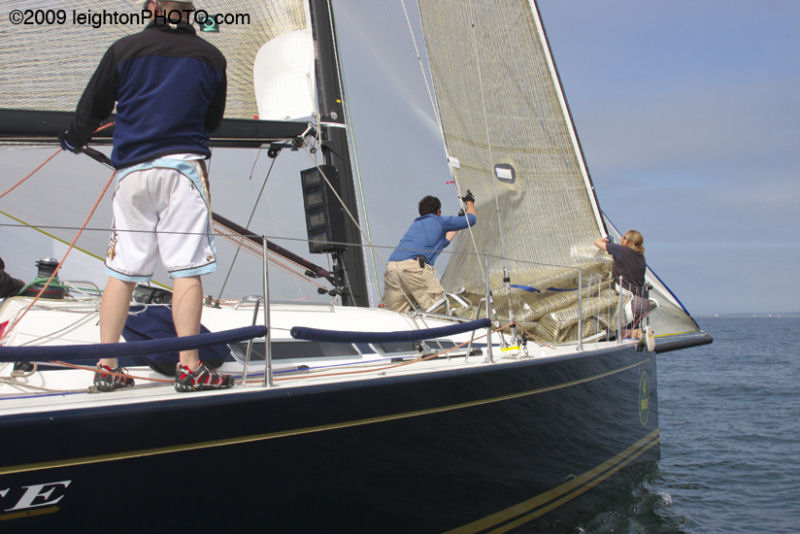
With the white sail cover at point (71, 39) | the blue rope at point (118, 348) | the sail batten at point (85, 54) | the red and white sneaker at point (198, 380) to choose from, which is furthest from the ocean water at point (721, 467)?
the white sail cover at point (71, 39)

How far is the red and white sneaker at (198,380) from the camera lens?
2162mm

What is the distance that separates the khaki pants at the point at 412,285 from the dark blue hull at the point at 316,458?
103cm

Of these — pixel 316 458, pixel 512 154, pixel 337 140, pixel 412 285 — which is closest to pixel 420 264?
pixel 412 285

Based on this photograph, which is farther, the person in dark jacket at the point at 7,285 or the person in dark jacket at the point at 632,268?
the person in dark jacket at the point at 632,268

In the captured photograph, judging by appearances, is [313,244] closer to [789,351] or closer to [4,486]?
[4,486]

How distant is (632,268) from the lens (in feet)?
17.0

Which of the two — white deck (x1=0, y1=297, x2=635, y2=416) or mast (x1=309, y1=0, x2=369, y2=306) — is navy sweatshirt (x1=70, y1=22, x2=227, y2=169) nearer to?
white deck (x1=0, y1=297, x2=635, y2=416)

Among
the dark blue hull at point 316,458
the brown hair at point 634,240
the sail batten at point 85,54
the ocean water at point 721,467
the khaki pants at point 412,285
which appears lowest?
the ocean water at point 721,467

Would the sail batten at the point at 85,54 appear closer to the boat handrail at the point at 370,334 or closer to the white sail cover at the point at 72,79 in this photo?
the white sail cover at the point at 72,79

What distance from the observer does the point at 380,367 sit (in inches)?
→ 115

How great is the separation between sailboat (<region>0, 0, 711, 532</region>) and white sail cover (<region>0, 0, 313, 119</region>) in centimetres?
1

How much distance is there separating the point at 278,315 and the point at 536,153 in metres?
3.19

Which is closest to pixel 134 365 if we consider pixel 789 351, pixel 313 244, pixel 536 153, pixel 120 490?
pixel 120 490

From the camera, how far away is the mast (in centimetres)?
475
